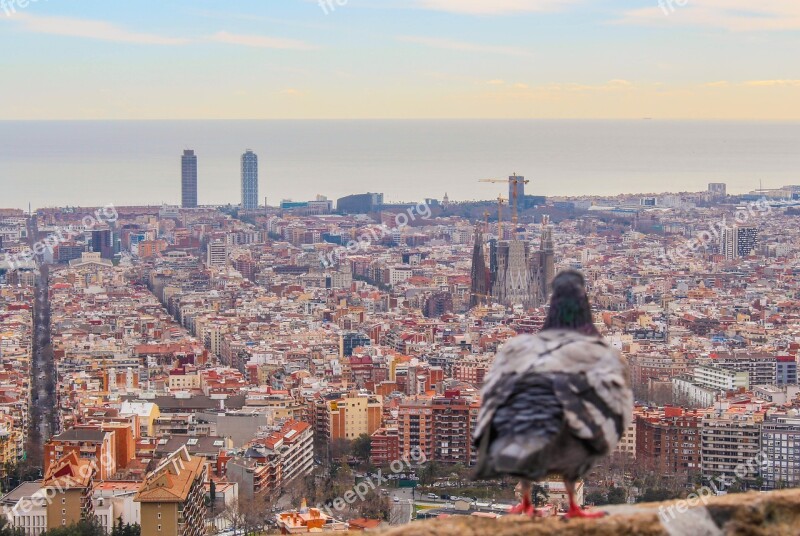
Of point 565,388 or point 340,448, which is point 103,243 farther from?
point 565,388

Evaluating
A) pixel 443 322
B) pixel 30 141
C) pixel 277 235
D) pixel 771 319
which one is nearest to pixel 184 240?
pixel 277 235

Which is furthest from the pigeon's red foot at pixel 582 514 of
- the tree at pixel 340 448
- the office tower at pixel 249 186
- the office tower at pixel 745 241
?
the office tower at pixel 249 186

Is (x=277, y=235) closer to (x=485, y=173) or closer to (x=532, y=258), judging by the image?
(x=532, y=258)

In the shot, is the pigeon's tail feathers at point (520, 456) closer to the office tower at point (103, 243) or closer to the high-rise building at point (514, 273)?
the high-rise building at point (514, 273)

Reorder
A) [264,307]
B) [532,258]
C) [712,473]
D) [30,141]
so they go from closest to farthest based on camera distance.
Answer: [712,473] < [264,307] < [532,258] < [30,141]

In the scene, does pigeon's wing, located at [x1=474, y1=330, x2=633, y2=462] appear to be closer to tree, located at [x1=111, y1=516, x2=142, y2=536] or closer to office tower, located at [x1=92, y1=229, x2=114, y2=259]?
tree, located at [x1=111, y1=516, x2=142, y2=536]

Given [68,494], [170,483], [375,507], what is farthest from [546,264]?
[170,483]
